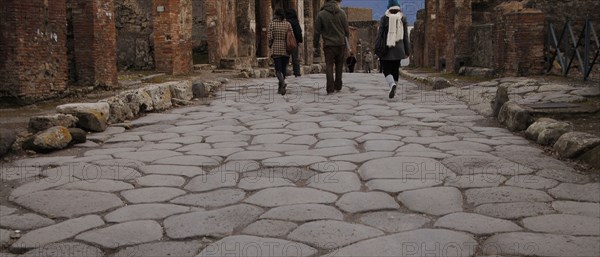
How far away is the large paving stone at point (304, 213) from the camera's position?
3371mm

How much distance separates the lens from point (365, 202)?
12.0ft

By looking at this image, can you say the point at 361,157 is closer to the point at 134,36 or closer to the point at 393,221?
the point at 393,221

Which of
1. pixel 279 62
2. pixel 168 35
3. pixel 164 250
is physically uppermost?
pixel 168 35

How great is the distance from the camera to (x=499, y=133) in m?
6.11

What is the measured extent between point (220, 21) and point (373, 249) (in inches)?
598

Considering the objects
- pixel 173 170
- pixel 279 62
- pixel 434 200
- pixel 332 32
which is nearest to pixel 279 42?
pixel 279 62

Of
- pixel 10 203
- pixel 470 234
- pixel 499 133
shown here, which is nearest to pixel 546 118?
pixel 499 133

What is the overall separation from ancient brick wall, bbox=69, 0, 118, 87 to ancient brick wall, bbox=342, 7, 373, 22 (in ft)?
147

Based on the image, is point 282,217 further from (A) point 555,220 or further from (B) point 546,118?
(B) point 546,118

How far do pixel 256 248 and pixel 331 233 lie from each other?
422 millimetres

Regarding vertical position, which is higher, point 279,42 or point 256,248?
point 279,42

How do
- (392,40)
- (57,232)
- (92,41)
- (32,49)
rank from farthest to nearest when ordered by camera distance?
(92,41) < (392,40) < (32,49) < (57,232)

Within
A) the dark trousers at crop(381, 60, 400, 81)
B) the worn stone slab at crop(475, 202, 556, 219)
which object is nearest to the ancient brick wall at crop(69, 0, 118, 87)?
the dark trousers at crop(381, 60, 400, 81)

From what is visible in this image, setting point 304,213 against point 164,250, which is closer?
point 164,250
